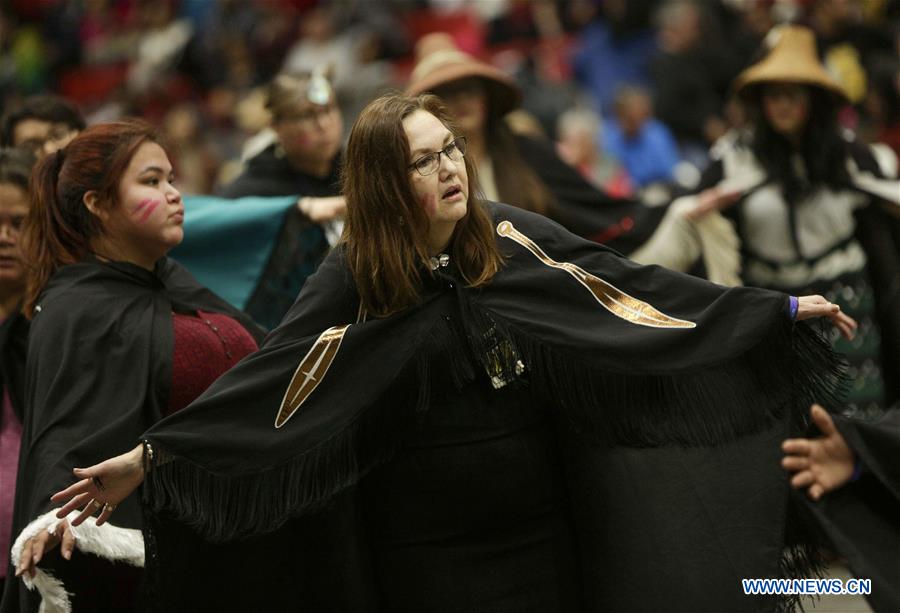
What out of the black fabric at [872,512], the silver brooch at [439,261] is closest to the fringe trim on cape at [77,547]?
the silver brooch at [439,261]

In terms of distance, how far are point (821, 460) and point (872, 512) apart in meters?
0.19

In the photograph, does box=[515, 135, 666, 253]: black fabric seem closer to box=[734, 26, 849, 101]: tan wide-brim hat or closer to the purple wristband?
box=[734, 26, 849, 101]: tan wide-brim hat

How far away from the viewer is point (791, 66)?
21.3 ft

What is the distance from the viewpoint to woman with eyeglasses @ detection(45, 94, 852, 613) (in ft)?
12.6

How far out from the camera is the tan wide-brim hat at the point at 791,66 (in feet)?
21.2

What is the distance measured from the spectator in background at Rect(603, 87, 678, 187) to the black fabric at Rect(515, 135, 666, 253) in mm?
3936

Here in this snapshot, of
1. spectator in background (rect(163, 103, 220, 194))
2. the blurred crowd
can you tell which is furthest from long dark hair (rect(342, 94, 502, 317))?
spectator in background (rect(163, 103, 220, 194))

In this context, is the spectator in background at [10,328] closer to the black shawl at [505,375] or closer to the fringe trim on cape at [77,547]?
the fringe trim on cape at [77,547]

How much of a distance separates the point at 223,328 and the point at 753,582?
6.13 feet

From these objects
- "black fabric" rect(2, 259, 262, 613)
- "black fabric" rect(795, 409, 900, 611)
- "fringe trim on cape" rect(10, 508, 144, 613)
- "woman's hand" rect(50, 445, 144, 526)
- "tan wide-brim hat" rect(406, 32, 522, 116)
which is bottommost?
"black fabric" rect(795, 409, 900, 611)

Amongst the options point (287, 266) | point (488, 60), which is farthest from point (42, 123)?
point (488, 60)

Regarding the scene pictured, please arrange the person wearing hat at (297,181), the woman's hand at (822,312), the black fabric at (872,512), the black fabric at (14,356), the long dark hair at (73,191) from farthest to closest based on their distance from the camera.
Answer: the person wearing hat at (297,181) → the black fabric at (14,356) → the long dark hair at (73,191) → the woman's hand at (822,312) → the black fabric at (872,512)

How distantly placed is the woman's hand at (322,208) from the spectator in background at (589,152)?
4.46 metres

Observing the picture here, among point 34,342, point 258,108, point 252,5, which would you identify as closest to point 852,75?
point 258,108
